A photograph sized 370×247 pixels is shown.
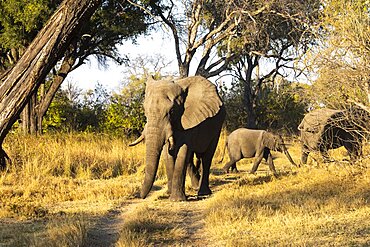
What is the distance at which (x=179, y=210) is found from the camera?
25.7 ft

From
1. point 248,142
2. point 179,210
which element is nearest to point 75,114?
point 248,142

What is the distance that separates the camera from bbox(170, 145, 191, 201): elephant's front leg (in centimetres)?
877

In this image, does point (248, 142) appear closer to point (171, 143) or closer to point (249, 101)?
point (171, 143)

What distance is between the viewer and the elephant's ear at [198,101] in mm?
9234

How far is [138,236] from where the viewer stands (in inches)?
222

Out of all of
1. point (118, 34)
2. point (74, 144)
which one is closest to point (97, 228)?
point (74, 144)

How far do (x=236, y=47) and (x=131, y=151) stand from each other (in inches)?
323

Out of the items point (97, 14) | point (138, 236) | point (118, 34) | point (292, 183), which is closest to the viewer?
point (138, 236)

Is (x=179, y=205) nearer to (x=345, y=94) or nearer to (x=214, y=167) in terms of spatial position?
(x=345, y=94)

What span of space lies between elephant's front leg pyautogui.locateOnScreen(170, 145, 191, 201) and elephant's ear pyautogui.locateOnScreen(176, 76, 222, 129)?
1.51 ft

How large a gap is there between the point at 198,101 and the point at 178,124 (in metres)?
0.67

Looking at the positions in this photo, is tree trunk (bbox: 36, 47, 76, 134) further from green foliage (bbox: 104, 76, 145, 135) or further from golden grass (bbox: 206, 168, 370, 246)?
golden grass (bbox: 206, 168, 370, 246)

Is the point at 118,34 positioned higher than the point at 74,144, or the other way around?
the point at 118,34

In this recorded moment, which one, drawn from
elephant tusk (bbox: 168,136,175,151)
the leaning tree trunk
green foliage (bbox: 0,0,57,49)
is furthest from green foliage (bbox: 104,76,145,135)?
the leaning tree trunk
